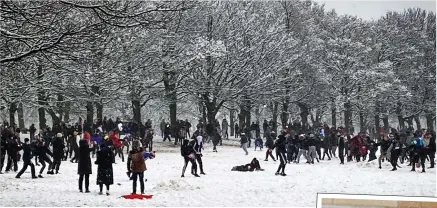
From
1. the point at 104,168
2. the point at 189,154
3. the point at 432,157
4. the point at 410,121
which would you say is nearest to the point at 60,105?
the point at 189,154

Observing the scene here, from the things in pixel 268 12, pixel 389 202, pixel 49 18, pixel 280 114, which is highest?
pixel 268 12

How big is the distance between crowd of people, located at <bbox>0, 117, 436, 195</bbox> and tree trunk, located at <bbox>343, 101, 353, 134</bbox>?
0.35 metres

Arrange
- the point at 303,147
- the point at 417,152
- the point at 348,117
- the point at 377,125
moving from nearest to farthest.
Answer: the point at 417,152
the point at 377,125
the point at 348,117
the point at 303,147

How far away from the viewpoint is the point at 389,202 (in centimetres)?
1024

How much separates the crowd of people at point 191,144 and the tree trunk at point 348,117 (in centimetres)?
35

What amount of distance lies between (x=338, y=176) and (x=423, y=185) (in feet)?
6.67

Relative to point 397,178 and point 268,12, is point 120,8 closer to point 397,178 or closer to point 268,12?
point 397,178

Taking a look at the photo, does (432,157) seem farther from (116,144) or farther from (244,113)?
(244,113)

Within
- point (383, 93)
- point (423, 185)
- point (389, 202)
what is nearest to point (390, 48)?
point (383, 93)

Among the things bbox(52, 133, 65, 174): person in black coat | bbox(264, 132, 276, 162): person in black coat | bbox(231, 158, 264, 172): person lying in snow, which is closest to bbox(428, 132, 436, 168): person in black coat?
bbox(231, 158, 264, 172): person lying in snow

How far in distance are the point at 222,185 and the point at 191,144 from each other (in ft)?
5.83

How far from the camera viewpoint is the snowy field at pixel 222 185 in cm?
1068

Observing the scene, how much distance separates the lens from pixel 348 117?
15750mm

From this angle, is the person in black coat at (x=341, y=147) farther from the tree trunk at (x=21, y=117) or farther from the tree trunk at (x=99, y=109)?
the tree trunk at (x=21, y=117)
